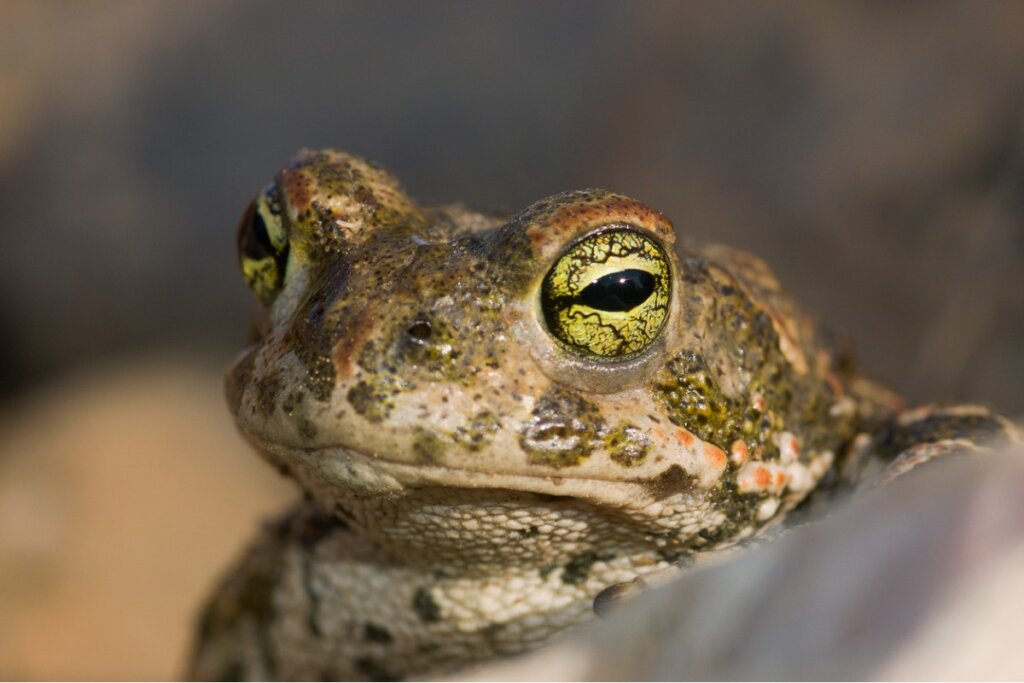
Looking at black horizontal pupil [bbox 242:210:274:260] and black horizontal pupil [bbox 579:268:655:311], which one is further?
black horizontal pupil [bbox 242:210:274:260]

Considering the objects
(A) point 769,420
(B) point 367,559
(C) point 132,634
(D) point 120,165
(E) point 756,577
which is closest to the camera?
(E) point 756,577

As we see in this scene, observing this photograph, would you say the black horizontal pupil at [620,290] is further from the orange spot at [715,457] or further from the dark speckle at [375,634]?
the dark speckle at [375,634]

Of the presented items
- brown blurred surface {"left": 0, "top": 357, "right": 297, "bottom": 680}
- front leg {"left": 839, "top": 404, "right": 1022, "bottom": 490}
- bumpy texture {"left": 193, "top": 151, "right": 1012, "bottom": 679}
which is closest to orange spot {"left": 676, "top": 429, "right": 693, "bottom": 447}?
bumpy texture {"left": 193, "top": 151, "right": 1012, "bottom": 679}

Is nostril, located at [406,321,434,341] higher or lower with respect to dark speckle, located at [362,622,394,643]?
higher

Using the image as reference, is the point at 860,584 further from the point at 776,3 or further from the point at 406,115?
the point at 406,115

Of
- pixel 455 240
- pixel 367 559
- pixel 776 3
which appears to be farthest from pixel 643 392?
pixel 776 3

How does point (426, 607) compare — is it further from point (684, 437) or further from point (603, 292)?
point (603, 292)

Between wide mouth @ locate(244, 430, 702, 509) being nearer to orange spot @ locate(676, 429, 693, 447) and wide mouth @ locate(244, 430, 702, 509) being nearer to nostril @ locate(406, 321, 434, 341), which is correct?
orange spot @ locate(676, 429, 693, 447)
